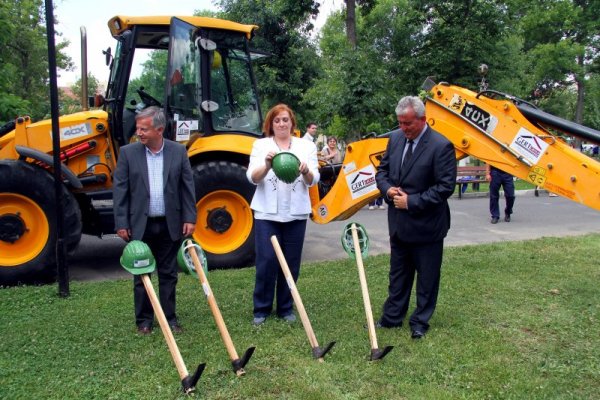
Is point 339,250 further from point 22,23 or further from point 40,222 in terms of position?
point 22,23

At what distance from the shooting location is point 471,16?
715 inches

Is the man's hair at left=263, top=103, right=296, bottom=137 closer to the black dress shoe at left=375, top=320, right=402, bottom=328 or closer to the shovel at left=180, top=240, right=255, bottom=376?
the shovel at left=180, top=240, right=255, bottom=376

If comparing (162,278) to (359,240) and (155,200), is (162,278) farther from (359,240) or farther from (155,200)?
(359,240)

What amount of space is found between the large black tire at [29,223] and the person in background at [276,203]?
2.67m

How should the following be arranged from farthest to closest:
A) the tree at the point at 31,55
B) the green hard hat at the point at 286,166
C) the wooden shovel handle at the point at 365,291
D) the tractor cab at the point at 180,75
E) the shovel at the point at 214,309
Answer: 1. the tree at the point at 31,55
2. the tractor cab at the point at 180,75
3. the green hard hat at the point at 286,166
4. the wooden shovel handle at the point at 365,291
5. the shovel at the point at 214,309

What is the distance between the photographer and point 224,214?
7176mm

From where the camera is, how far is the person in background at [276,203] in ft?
15.4

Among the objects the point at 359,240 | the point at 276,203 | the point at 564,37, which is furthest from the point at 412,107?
the point at 564,37

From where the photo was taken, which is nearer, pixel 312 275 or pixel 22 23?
pixel 312 275

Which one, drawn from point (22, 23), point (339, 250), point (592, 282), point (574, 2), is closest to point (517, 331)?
point (592, 282)

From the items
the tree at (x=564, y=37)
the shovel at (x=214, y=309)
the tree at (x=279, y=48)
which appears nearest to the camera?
the shovel at (x=214, y=309)

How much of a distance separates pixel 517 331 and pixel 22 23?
22.6 m

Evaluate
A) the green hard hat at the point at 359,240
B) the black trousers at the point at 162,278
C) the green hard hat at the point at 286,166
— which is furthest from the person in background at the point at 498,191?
the black trousers at the point at 162,278

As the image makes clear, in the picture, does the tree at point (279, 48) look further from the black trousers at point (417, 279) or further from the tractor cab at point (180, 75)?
the black trousers at point (417, 279)
